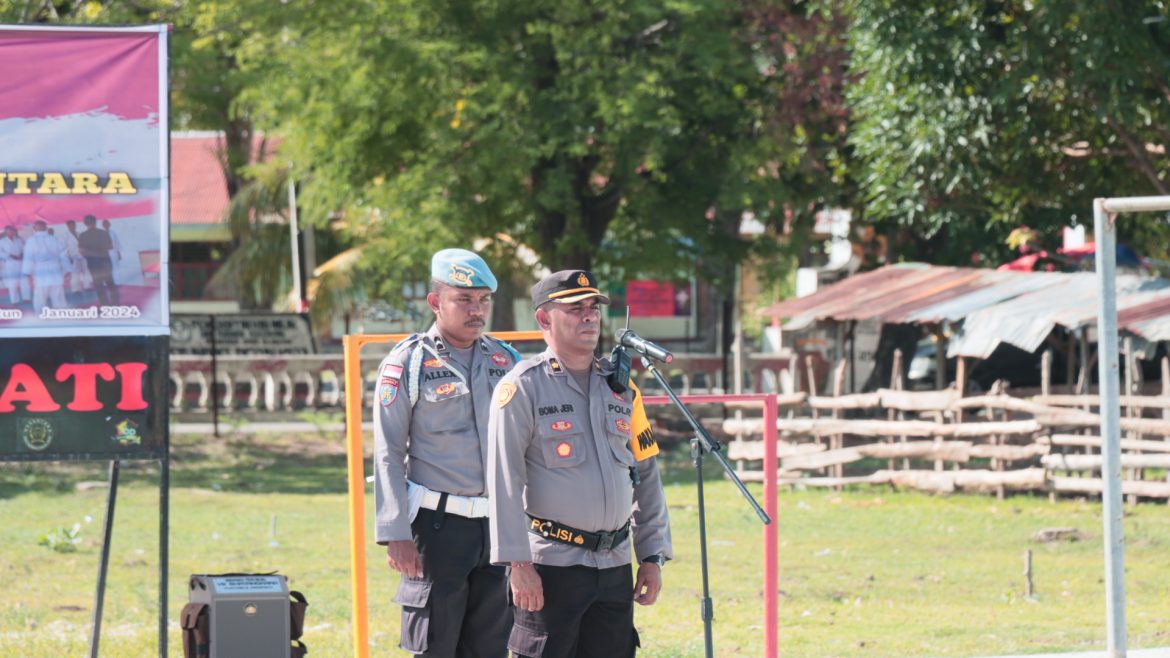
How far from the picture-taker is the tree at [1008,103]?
18328 millimetres

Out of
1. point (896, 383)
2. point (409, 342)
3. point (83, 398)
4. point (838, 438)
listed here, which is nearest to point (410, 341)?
point (409, 342)

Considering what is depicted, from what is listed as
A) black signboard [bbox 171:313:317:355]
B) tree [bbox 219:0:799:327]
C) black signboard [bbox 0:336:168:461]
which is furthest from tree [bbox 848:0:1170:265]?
black signboard [bbox 0:336:168:461]

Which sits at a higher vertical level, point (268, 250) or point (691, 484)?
point (268, 250)

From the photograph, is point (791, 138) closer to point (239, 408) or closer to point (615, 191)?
point (615, 191)

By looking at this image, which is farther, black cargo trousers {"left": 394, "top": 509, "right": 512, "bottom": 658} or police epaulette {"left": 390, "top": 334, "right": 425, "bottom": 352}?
police epaulette {"left": 390, "top": 334, "right": 425, "bottom": 352}

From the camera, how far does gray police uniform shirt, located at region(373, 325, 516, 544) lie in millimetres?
6262

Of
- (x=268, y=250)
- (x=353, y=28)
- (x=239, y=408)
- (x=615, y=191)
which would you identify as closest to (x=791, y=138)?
(x=615, y=191)

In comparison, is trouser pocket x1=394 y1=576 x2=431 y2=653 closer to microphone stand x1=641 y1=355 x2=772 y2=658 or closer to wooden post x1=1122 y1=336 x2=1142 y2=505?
microphone stand x1=641 y1=355 x2=772 y2=658

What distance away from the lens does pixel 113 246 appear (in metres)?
7.50

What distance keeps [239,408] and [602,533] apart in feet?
74.0

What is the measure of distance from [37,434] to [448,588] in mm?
2487

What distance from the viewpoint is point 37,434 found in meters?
7.58

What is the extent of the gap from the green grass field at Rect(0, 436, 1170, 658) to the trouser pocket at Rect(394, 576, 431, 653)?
2.94 meters

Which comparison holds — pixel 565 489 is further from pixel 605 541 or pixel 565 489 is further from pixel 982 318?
pixel 982 318
